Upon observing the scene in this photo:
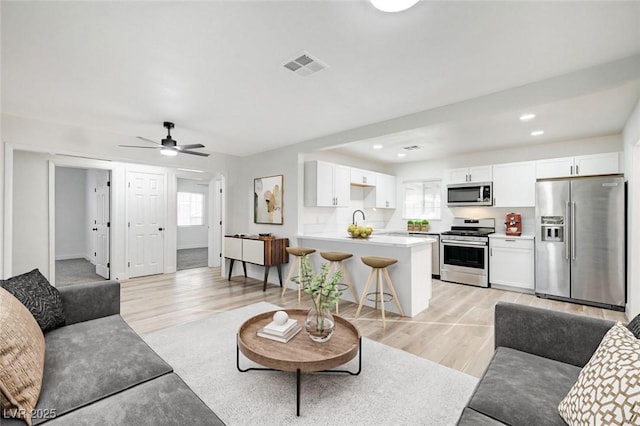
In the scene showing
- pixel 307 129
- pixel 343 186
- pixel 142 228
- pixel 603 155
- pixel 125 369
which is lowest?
pixel 125 369

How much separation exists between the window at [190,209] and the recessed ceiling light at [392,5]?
30.5 feet

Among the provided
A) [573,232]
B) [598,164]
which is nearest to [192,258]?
[573,232]

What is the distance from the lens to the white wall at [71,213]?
25.0 feet

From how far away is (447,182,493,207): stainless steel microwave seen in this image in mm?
5312

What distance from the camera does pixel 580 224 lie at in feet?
13.4

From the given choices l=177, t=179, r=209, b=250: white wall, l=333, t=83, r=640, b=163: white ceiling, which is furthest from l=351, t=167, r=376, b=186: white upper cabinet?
l=177, t=179, r=209, b=250: white wall

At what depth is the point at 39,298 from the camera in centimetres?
187

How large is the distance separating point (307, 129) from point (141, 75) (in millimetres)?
2090

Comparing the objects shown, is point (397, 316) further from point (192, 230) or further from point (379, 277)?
point (192, 230)

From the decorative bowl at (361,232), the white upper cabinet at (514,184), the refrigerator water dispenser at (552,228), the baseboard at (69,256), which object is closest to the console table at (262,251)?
the decorative bowl at (361,232)

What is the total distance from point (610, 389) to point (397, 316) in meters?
2.69

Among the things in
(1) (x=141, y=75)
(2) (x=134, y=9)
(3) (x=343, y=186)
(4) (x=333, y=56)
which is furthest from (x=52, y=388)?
(3) (x=343, y=186)

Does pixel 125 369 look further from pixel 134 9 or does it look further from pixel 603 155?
pixel 603 155

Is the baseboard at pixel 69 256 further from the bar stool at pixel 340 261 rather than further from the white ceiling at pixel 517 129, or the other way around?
the white ceiling at pixel 517 129
